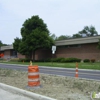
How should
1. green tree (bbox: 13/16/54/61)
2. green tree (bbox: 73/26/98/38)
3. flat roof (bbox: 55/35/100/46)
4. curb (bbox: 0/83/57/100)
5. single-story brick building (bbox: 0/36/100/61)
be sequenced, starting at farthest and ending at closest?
green tree (bbox: 73/26/98/38), green tree (bbox: 13/16/54/61), single-story brick building (bbox: 0/36/100/61), flat roof (bbox: 55/35/100/46), curb (bbox: 0/83/57/100)

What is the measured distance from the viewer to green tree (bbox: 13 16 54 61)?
47.2 metres

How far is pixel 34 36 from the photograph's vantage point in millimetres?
47438

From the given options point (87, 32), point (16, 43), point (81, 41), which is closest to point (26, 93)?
point (81, 41)

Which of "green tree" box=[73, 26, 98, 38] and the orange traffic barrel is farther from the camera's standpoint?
"green tree" box=[73, 26, 98, 38]

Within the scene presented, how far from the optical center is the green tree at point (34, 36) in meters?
47.2

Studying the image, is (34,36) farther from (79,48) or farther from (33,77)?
(33,77)

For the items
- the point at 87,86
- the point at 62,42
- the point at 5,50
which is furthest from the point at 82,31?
the point at 87,86

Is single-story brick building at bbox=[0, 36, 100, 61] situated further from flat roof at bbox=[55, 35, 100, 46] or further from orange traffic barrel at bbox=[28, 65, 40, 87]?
orange traffic barrel at bbox=[28, 65, 40, 87]

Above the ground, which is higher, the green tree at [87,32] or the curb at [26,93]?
the green tree at [87,32]

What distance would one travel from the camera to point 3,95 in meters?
9.01

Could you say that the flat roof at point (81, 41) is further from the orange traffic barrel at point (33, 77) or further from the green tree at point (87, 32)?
the green tree at point (87, 32)

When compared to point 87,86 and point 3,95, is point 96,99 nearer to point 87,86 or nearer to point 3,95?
point 87,86

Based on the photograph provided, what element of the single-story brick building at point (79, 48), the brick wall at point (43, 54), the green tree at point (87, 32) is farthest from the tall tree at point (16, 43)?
the green tree at point (87, 32)

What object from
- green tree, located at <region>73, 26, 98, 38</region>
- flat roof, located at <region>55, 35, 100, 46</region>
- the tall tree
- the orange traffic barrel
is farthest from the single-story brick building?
green tree, located at <region>73, 26, 98, 38</region>
